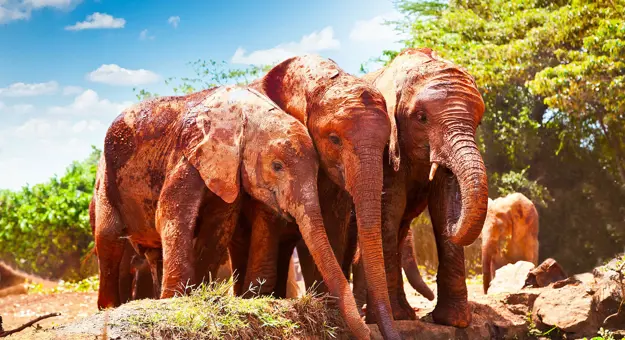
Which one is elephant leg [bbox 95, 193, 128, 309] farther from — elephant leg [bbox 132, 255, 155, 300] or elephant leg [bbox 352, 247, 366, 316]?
elephant leg [bbox 352, 247, 366, 316]

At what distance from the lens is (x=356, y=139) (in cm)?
709

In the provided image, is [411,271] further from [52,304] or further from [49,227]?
[49,227]

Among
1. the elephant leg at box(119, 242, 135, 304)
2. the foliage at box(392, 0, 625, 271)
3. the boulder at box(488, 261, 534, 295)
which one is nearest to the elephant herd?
the elephant leg at box(119, 242, 135, 304)

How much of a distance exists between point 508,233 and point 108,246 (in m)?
7.42

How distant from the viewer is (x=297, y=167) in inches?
278

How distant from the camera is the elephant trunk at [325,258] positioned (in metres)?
6.47

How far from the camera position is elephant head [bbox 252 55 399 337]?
22.5ft

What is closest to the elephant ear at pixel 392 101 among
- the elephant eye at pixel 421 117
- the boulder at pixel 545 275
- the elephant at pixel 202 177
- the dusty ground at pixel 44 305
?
the elephant eye at pixel 421 117

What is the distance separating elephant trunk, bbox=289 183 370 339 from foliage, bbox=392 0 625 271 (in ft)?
33.3

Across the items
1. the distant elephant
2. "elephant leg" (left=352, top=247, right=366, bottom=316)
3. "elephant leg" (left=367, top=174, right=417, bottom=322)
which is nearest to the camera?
"elephant leg" (left=367, top=174, right=417, bottom=322)

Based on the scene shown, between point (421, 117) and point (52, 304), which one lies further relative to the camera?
point (52, 304)

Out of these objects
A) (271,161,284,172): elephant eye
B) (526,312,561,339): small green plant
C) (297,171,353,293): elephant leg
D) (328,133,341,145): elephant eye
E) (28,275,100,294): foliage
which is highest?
(328,133,341,145): elephant eye

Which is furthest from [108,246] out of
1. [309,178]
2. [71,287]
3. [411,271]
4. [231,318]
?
[71,287]

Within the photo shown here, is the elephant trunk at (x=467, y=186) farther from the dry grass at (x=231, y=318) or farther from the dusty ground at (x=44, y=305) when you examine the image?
the dusty ground at (x=44, y=305)
